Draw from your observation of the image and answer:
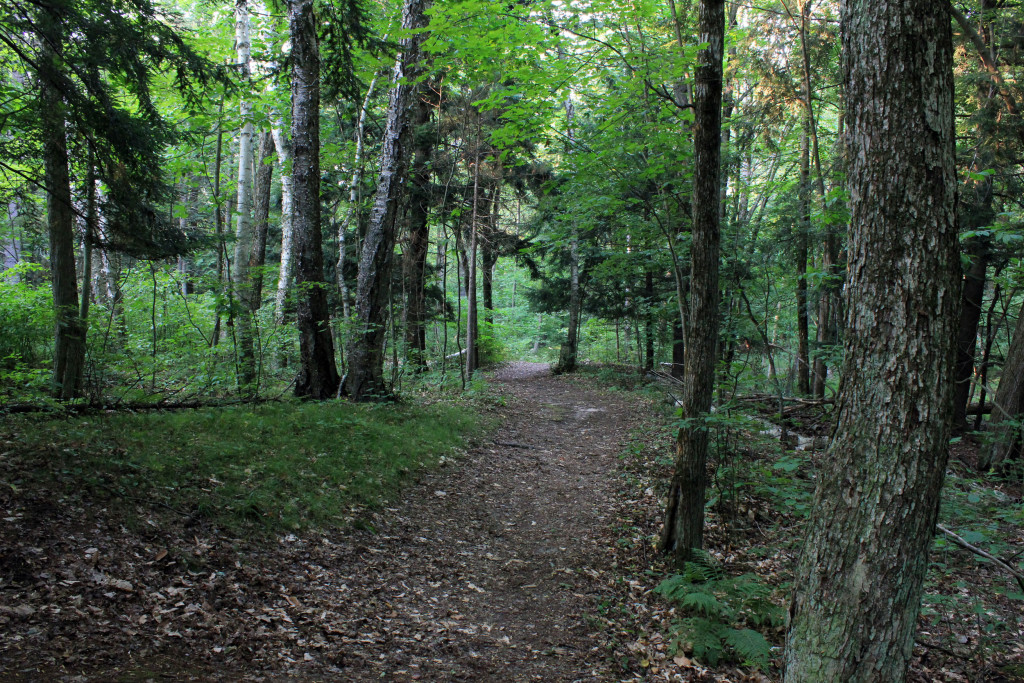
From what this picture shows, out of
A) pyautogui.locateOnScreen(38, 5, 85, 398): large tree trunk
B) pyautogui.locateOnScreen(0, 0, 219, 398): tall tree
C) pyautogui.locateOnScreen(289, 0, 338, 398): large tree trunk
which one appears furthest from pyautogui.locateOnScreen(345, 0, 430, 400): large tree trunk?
pyautogui.locateOnScreen(38, 5, 85, 398): large tree trunk

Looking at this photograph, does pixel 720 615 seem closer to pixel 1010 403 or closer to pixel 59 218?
pixel 59 218

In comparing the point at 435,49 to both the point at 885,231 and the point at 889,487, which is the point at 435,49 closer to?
the point at 885,231

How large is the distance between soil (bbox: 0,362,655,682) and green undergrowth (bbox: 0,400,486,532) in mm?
287

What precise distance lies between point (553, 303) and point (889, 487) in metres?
18.7

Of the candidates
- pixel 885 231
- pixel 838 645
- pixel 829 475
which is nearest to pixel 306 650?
pixel 838 645

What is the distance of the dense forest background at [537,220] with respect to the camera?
4.79 m

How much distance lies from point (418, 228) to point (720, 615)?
1308 cm

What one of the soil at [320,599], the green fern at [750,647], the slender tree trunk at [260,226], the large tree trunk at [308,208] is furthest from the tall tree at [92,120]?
the green fern at [750,647]

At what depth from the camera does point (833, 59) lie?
1196 centimetres

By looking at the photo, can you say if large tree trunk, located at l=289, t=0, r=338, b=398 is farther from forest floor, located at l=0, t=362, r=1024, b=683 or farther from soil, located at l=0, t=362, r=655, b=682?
soil, located at l=0, t=362, r=655, b=682

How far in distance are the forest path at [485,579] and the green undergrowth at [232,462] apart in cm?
58

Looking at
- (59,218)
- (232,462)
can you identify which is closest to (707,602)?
(232,462)

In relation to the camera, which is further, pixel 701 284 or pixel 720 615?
pixel 701 284

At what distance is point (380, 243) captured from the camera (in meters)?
9.66
